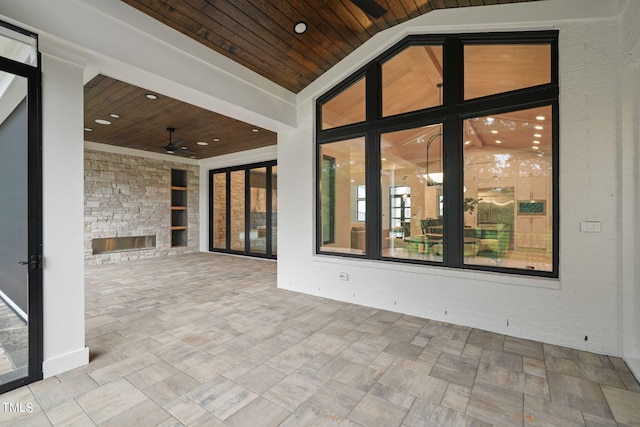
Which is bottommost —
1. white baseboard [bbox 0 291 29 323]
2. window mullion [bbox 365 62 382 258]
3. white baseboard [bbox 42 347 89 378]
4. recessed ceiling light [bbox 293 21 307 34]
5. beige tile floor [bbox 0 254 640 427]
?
beige tile floor [bbox 0 254 640 427]

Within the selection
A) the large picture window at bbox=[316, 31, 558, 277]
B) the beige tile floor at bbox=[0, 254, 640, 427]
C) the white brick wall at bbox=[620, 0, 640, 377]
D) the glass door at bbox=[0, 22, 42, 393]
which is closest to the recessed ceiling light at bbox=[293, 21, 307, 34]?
the large picture window at bbox=[316, 31, 558, 277]

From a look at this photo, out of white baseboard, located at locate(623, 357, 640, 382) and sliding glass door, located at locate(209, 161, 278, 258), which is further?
sliding glass door, located at locate(209, 161, 278, 258)

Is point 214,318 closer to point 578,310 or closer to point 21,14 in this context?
point 21,14

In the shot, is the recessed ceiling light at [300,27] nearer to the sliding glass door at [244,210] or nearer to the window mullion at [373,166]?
the window mullion at [373,166]

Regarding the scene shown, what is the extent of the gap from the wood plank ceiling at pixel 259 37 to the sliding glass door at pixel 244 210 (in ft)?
→ 9.03

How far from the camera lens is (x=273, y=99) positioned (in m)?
4.66

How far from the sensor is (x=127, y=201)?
8086mm

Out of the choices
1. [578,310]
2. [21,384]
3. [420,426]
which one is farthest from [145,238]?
[578,310]

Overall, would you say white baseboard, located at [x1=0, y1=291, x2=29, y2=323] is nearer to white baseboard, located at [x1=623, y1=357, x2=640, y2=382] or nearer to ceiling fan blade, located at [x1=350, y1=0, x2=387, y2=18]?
ceiling fan blade, located at [x1=350, y1=0, x2=387, y2=18]

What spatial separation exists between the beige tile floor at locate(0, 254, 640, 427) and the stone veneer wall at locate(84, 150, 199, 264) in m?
4.60

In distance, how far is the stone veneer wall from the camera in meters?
7.49

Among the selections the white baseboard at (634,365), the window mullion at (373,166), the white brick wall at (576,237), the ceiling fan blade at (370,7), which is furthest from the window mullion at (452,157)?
the white baseboard at (634,365)

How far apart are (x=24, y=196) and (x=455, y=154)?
439cm

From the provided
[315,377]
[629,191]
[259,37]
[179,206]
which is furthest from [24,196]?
[179,206]
